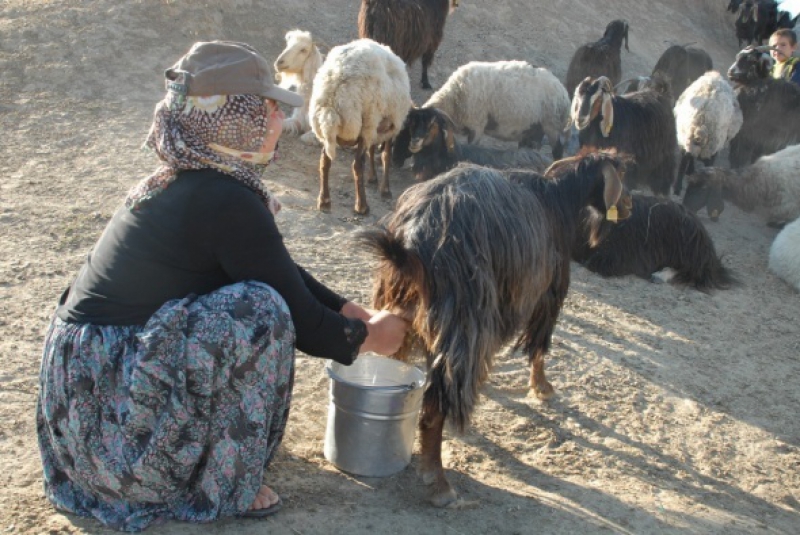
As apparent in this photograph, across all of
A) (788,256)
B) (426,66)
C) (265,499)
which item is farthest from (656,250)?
(265,499)

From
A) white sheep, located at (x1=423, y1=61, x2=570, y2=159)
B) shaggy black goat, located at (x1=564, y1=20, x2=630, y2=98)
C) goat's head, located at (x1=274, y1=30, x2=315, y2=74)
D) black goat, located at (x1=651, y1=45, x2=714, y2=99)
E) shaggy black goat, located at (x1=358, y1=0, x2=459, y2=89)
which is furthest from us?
black goat, located at (x1=651, y1=45, x2=714, y2=99)

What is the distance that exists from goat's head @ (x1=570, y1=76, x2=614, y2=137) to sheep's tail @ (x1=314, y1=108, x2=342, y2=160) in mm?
3098

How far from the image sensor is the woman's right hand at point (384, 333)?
3193 millimetres

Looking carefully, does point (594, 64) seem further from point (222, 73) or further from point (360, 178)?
point (222, 73)

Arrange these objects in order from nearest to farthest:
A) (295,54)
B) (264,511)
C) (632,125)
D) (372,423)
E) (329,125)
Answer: (264,511)
(372,423)
(329,125)
(295,54)
(632,125)

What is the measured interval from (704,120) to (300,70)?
14.8ft

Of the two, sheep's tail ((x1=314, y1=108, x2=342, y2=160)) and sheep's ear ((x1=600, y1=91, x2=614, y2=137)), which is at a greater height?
sheep's ear ((x1=600, y1=91, x2=614, y2=137))

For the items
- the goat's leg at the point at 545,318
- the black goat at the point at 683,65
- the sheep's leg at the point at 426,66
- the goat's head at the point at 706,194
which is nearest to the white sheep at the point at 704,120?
the goat's head at the point at 706,194

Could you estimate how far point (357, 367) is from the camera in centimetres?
372

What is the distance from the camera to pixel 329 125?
6883 millimetres

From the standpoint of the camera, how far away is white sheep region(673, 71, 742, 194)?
938cm

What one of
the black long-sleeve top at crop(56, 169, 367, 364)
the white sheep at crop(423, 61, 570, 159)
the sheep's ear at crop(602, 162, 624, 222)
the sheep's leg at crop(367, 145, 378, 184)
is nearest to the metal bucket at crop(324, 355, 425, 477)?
the black long-sleeve top at crop(56, 169, 367, 364)

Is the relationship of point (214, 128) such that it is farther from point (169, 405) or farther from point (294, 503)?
point (294, 503)

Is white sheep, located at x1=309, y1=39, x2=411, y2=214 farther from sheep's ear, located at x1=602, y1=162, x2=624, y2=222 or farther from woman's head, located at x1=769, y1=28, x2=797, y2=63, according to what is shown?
woman's head, located at x1=769, y1=28, x2=797, y2=63
